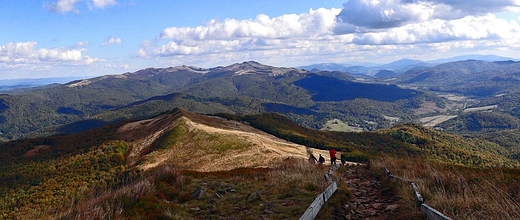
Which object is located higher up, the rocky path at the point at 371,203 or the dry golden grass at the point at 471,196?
the dry golden grass at the point at 471,196

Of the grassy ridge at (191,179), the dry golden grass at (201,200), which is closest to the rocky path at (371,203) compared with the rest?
the grassy ridge at (191,179)

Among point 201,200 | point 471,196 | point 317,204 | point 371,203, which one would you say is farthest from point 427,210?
point 201,200

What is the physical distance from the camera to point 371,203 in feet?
35.3

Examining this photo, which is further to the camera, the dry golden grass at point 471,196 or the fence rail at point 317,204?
the fence rail at point 317,204

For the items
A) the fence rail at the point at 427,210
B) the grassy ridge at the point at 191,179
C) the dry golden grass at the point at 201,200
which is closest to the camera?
the fence rail at the point at 427,210

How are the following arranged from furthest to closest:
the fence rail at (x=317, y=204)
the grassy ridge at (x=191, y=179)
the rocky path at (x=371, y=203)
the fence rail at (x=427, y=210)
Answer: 1. the rocky path at (x=371, y=203)
2. the grassy ridge at (x=191, y=179)
3. the fence rail at (x=317, y=204)
4. the fence rail at (x=427, y=210)

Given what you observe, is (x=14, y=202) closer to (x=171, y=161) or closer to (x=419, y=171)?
(x=171, y=161)

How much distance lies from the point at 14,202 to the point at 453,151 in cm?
13400

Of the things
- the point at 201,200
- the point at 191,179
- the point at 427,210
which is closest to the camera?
the point at 427,210

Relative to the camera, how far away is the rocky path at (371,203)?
9.24 m

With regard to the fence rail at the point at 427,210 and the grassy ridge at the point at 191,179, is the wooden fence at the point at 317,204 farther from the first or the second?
the fence rail at the point at 427,210

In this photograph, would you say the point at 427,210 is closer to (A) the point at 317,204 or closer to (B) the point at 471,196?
(B) the point at 471,196

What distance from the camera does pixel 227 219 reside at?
30.4 ft

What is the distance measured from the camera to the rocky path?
924 centimetres
